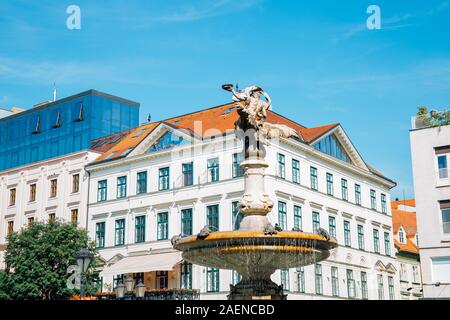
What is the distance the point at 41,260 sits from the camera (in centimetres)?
4572

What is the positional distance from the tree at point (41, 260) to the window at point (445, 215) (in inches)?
852

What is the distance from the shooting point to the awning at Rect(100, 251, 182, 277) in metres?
45.9

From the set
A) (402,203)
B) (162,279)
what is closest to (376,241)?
(162,279)

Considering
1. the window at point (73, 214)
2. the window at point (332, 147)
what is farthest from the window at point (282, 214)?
the window at point (73, 214)

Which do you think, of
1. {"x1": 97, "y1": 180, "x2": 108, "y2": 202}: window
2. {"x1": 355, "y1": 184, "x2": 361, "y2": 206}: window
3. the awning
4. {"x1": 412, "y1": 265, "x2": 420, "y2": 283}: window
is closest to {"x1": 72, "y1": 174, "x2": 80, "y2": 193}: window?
{"x1": 97, "y1": 180, "x2": 108, "y2": 202}: window

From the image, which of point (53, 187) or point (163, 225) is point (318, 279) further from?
point (53, 187)

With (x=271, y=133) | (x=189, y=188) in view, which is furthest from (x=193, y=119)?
(x=271, y=133)

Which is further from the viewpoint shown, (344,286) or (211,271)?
(344,286)

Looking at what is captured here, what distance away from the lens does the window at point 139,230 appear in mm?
49938

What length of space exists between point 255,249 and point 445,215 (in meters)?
24.1

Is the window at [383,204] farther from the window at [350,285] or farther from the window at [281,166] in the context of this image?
the window at [281,166]

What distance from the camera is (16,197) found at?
195ft
